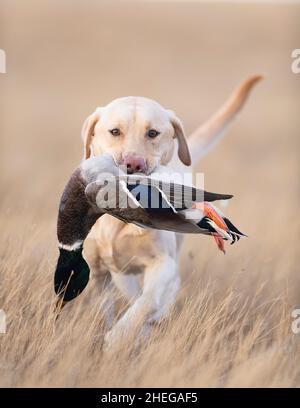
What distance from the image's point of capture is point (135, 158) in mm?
3463

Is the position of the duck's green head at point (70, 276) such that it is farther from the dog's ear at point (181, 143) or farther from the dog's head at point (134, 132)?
the dog's ear at point (181, 143)

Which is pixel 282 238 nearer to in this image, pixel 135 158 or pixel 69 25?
pixel 135 158

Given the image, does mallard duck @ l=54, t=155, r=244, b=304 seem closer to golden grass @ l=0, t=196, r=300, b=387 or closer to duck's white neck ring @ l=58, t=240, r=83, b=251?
duck's white neck ring @ l=58, t=240, r=83, b=251

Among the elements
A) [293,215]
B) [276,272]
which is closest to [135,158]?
[276,272]

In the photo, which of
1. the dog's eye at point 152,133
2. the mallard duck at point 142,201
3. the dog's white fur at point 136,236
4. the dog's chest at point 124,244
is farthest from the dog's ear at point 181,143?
the mallard duck at point 142,201

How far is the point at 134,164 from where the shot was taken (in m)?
3.44

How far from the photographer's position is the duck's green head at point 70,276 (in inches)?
142

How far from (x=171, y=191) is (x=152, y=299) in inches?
25.6

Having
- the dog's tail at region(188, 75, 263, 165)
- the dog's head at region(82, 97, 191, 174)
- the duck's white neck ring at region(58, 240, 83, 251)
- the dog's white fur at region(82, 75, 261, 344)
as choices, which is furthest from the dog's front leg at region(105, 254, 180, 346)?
the dog's tail at region(188, 75, 263, 165)

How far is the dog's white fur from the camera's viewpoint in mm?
3598

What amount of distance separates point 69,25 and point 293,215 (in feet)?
15.5

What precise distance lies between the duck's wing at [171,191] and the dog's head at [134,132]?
0.33 m
